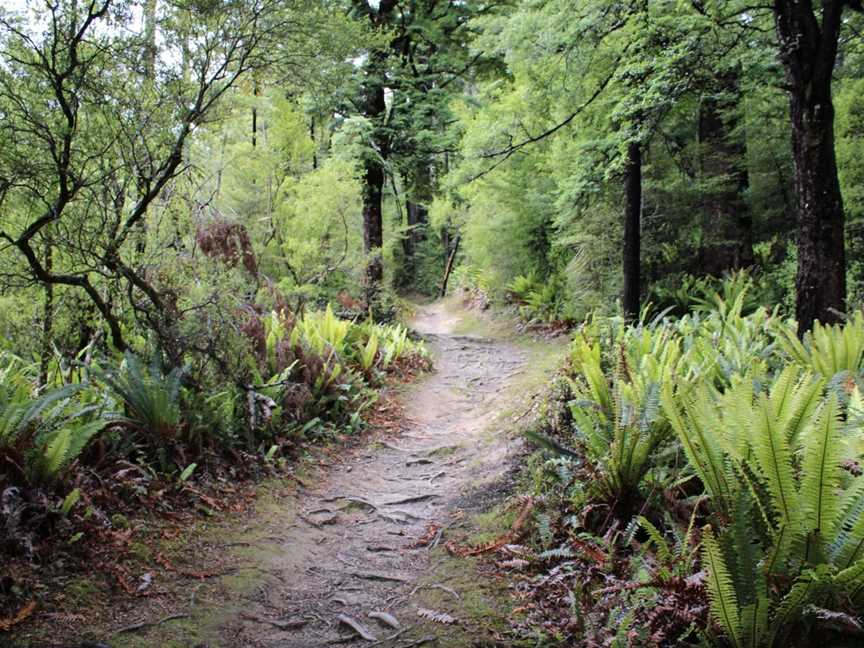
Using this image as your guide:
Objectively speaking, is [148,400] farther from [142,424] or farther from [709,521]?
[709,521]

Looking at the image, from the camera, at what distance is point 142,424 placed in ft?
15.4

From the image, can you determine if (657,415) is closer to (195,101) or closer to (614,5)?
(195,101)

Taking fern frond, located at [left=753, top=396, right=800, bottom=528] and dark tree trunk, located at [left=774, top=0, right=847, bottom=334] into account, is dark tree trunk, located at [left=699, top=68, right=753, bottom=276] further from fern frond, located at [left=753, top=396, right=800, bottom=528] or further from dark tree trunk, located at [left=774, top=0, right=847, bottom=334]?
fern frond, located at [left=753, top=396, right=800, bottom=528]

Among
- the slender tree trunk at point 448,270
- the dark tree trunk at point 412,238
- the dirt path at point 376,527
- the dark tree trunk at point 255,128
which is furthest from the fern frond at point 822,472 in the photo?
the slender tree trunk at point 448,270

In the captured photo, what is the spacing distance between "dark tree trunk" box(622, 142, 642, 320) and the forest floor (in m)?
4.23

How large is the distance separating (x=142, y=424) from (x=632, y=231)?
8241 millimetres

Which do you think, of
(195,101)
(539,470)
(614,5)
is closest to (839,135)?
(614,5)

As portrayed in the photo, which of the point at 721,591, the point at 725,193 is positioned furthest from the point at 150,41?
Result: the point at 725,193

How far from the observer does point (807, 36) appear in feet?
18.7

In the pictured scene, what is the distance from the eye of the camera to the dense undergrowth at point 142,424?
3.47 meters

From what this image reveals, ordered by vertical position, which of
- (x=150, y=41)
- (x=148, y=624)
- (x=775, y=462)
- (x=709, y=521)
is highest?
(x=150, y=41)

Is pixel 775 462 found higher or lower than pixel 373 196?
lower

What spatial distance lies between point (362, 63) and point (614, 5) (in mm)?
6455

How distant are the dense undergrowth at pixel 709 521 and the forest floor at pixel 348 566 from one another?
0.47m
